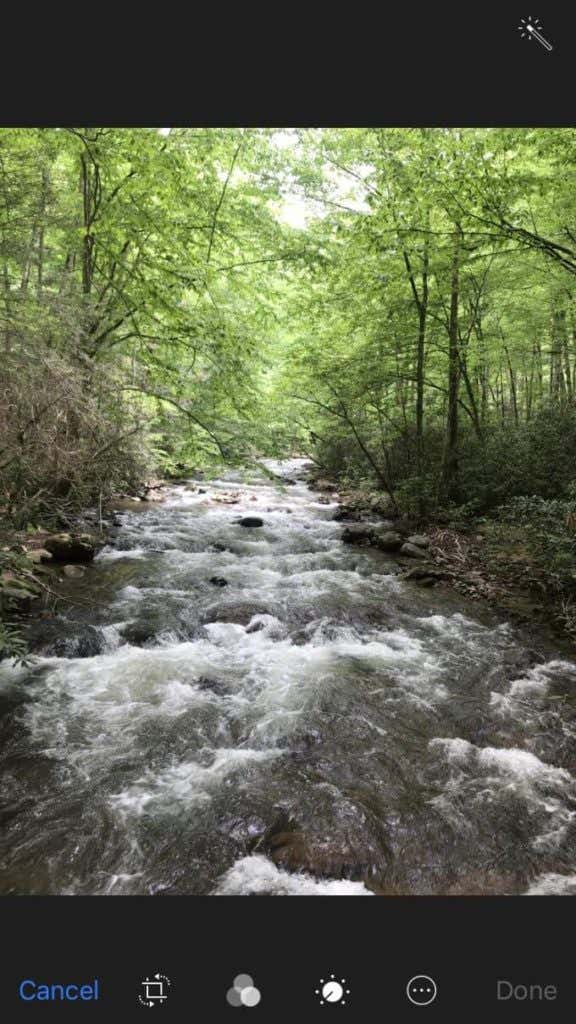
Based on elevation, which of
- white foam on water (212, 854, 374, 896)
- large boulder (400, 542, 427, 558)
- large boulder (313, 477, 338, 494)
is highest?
large boulder (313, 477, 338, 494)

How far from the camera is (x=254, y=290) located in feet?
21.4

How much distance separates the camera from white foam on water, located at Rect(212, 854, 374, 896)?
250 cm

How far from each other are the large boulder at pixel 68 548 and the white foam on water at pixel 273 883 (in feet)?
19.1

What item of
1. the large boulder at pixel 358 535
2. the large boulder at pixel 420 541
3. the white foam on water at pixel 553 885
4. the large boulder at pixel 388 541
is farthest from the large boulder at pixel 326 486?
the white foam on water at pixel 553 885

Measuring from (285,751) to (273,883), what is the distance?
1.09m

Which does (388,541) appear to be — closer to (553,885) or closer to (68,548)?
(68,548)

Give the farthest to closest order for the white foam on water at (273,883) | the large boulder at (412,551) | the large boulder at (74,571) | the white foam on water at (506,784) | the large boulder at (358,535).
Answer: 1. the large boulder at (358,535)
2. the large boulder at (412,551)
3. the large boulder at (74,571)
4. the white foam on water at (506,784)
5. the white foam on water at (273,883)

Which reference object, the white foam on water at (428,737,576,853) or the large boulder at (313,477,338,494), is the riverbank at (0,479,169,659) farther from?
the large boulder at (313,477,338,494)

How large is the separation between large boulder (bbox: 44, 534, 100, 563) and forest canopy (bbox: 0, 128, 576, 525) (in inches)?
43.4

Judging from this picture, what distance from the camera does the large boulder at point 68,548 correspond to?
742 centimetres

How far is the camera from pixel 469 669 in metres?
4.95
